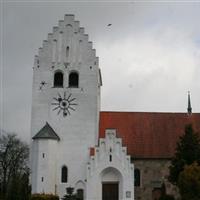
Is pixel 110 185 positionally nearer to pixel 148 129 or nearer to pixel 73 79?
pixel 148 129

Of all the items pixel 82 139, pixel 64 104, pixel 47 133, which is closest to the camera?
pixel 47 133

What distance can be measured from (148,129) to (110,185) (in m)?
7.78

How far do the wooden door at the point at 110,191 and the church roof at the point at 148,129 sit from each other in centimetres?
385

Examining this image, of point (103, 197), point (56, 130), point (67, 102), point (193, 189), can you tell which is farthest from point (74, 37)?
point (193, 189)

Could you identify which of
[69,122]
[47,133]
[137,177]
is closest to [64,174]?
[47,133]

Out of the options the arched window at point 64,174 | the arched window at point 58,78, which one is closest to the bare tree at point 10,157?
the arched window at point 64,174

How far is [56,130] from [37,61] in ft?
23.3

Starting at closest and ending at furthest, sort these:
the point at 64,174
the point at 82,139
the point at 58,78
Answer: the point at 64,174, the point at 82,139, the point at 58,78

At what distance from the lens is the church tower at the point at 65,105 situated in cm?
3759

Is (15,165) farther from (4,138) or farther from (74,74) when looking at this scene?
(74,74)

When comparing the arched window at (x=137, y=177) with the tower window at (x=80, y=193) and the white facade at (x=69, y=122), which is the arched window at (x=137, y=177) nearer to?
the white facade at (x=69, y=122)

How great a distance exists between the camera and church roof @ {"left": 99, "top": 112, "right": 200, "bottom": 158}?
1570 inches

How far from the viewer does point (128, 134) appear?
136 ft

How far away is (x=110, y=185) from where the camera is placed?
123 feet
